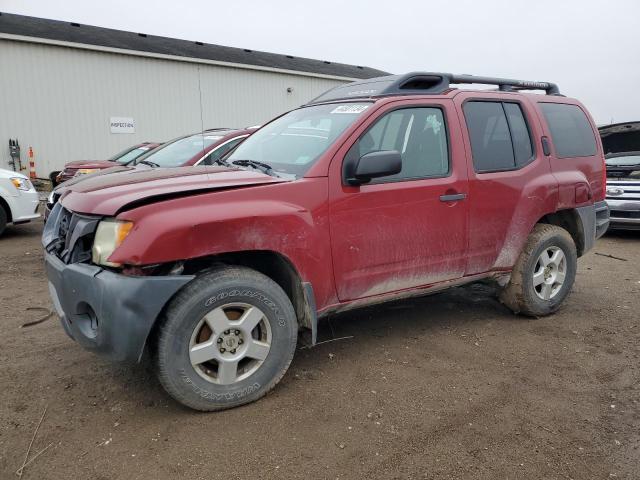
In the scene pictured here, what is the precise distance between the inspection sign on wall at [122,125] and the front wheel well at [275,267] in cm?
1564

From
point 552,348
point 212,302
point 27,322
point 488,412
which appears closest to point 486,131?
point 552,348

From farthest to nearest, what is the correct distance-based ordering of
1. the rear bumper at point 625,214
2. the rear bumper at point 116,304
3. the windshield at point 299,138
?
the rear bumper at point 625,214
the windshield at point 299,138
the rear bumper at point 116,304

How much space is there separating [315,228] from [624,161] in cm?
820

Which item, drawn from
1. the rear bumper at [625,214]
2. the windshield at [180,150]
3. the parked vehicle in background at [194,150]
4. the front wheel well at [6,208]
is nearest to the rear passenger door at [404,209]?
the parked vehicle in background at [194,150]

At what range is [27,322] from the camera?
14.4 feet

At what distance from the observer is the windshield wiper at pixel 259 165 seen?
3379 millimetres

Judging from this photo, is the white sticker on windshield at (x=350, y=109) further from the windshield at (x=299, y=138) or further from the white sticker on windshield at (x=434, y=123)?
the white sticker on windshield at (x=434, y=123)

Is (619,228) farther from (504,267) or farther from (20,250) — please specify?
(20,250)

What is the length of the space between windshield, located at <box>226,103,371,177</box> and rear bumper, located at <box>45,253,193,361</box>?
1.13 meters

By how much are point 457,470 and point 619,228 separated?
7.44 metres

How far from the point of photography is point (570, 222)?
475 cm

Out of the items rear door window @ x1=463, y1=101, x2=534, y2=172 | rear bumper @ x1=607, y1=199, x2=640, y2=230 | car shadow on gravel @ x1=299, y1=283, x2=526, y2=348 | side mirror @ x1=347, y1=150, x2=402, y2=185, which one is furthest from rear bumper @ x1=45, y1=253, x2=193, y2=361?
rear bumper @ x1=607, y1=199, x2=640, y2=230

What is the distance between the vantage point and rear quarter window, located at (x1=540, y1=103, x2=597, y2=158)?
14.9 feet

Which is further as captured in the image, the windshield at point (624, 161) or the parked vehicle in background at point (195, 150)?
the windshield at point (624, 161)
